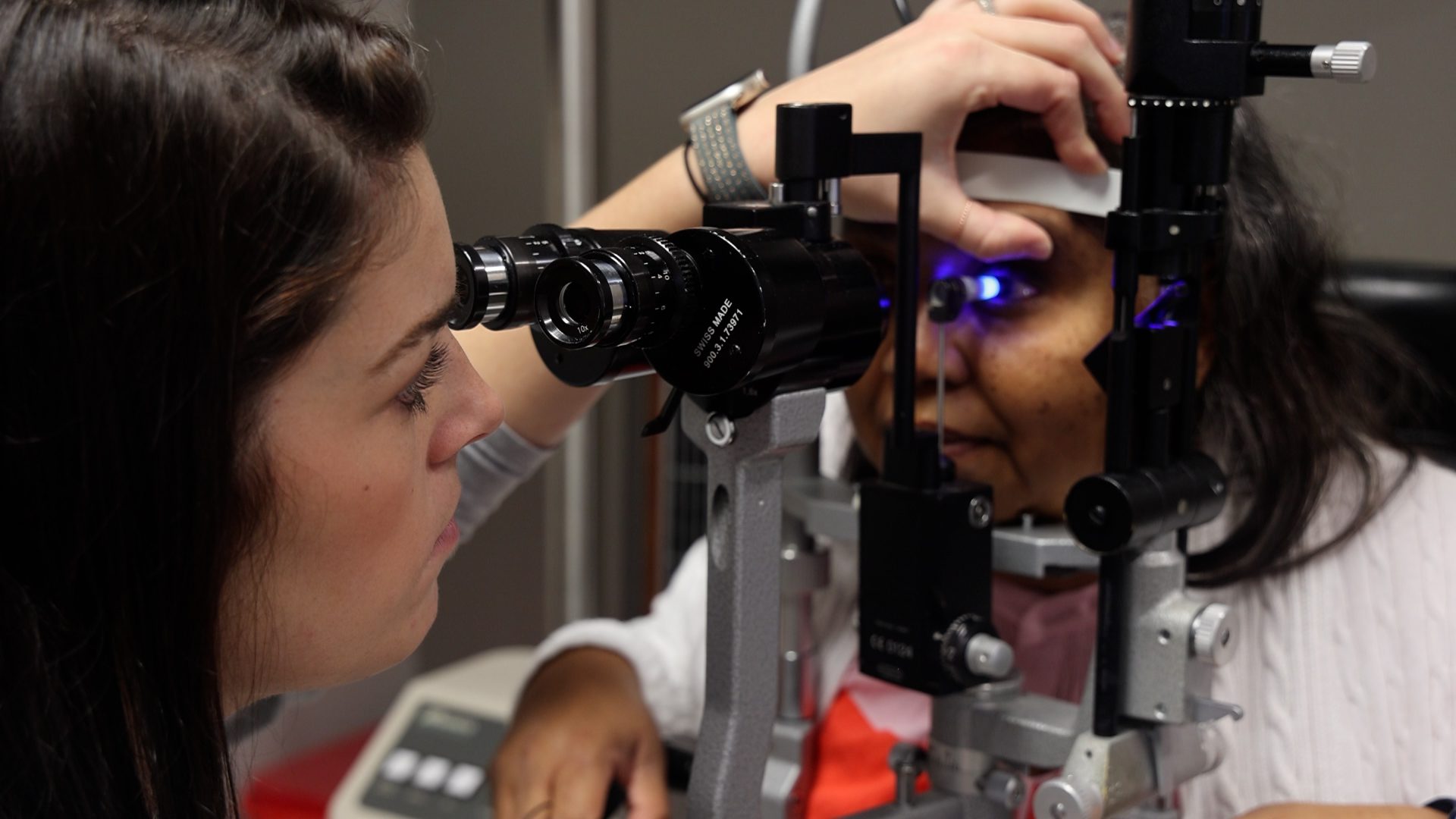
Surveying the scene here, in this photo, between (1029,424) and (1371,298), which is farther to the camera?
(1371,298)

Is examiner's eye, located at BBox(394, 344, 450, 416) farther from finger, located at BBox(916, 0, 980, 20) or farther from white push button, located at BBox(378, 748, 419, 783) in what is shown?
white push button, located at BBox(378, 748, 419, 783)

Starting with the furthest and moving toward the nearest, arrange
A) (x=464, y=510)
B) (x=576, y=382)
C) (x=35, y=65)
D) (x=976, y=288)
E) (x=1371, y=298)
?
1. (x=1371, y=298)
2. (x=464, y=510)
3. (x=976, y=288)
4. (x=576, y=382)
5. (x=35, y=65)

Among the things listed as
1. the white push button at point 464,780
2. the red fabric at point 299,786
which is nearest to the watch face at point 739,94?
the white push button at point 464,780

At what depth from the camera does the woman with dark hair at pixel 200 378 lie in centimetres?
49

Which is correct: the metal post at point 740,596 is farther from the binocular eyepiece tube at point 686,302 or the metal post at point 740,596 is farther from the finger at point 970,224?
the finger at point 970,224

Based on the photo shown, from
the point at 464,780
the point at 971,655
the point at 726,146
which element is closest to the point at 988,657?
the point at 971,655

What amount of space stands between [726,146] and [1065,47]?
0.22 metres

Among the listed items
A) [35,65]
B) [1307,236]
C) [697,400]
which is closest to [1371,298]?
[1307,236]

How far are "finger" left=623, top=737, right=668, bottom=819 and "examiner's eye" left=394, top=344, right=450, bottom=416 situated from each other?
0.41 meters

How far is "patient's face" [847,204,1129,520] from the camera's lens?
0.92 metres

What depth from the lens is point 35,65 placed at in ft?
1.59

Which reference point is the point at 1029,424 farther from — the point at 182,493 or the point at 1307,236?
the point at 182,493

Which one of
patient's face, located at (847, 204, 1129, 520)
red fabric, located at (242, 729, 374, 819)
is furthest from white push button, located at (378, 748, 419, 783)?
patient's face, located at (847, 204, 1129, 520)

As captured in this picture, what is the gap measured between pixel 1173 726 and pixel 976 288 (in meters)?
0.30
